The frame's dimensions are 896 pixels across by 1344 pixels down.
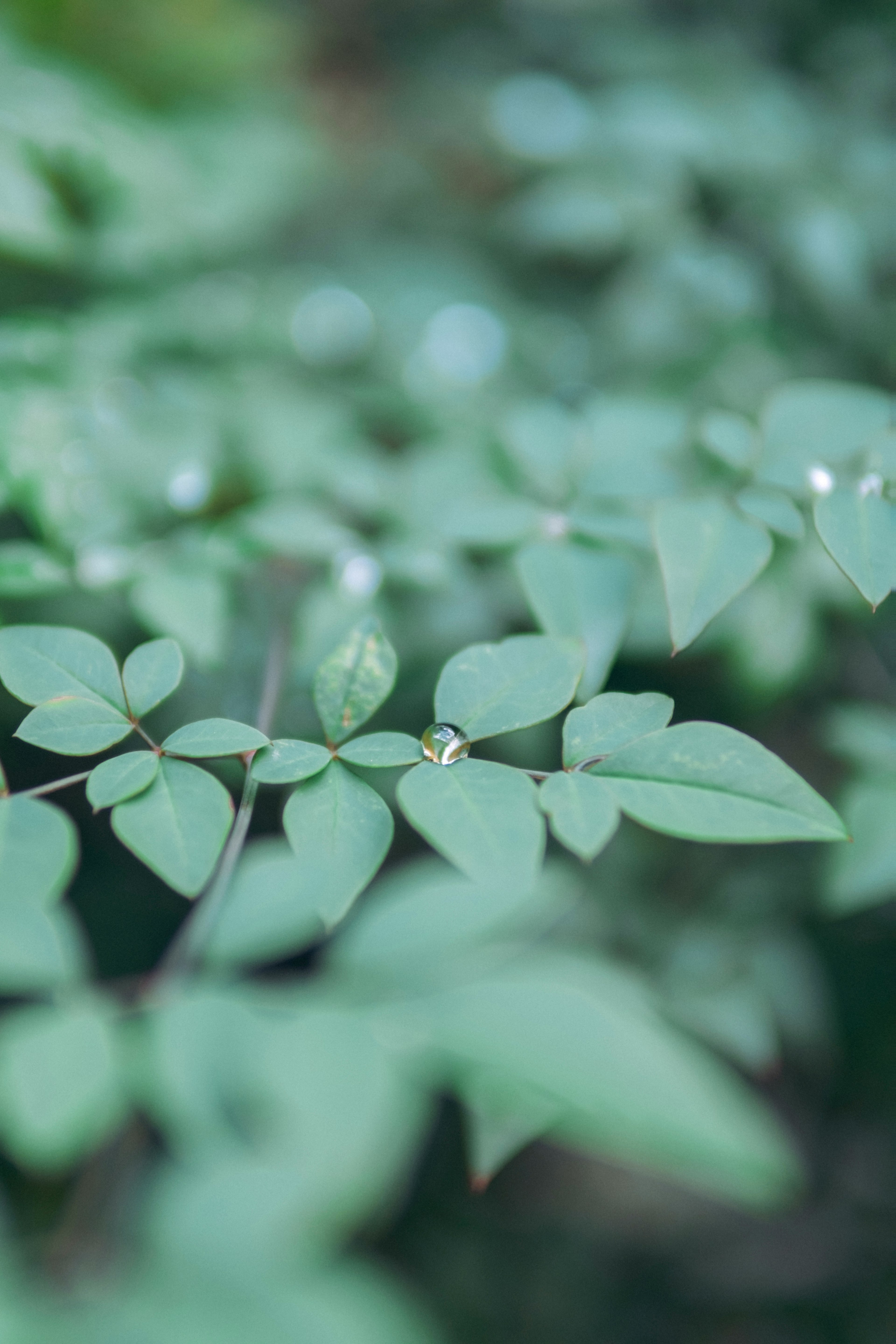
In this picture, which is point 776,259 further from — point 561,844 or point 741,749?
point 741,749

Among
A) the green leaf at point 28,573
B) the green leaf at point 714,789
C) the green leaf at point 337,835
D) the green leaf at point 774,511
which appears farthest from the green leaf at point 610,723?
the green leaf at point 28,573

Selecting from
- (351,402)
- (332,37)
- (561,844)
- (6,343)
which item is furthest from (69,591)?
(332,37)

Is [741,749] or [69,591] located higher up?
[741,749]

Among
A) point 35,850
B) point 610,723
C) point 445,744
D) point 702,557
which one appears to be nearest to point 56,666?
point 35,850

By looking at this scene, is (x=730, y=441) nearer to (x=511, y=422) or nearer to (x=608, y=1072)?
(x=511, y=422)

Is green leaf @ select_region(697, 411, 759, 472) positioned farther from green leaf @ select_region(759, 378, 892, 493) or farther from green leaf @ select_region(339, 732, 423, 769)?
green leaf @ select_region(339, 732, 423, 769)

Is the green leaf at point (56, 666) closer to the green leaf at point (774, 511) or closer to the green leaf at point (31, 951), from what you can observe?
the green leaf at point (31, 951)
